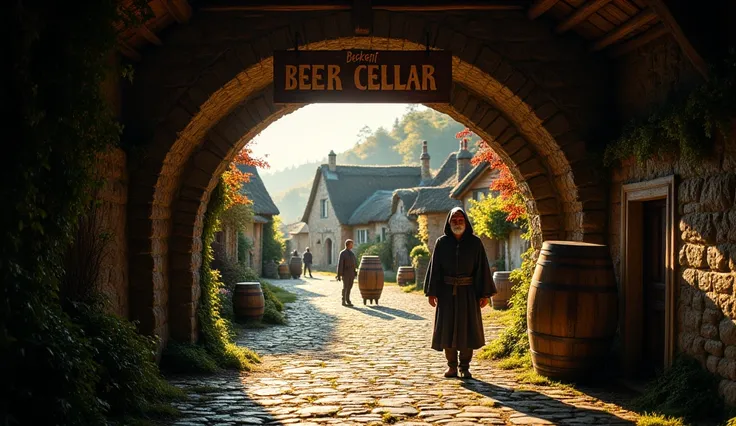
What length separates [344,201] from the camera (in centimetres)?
4531

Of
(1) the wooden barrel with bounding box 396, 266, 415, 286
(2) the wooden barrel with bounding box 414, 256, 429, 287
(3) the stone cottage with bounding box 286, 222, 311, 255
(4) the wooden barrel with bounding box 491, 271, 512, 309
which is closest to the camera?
(4) the wooden barrel with bounding box 491, 271, 512, 309

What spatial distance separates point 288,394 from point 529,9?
15.3 feet

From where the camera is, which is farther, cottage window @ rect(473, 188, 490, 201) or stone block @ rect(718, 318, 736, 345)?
cottage window @ rect(473, 188, 490, 201)

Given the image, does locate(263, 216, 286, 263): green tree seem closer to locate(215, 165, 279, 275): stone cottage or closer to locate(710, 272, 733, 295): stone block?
locate(215, 165, 279, 275): stone cottage

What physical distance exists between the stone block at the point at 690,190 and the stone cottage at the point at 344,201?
113 feet

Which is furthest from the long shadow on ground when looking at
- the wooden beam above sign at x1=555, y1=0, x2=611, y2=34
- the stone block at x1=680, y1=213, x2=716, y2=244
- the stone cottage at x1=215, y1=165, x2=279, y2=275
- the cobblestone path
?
the stone cottage at x1=215, y1=165, x2=279, y2=275

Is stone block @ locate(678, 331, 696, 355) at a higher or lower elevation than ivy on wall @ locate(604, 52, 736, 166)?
lower

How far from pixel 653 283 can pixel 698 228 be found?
1.46 metres

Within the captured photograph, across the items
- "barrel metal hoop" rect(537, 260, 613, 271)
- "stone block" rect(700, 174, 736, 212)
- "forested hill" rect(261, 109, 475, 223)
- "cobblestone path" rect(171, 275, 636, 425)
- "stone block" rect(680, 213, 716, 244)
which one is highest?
"forested hill" rect(261, 109, 475, 223)

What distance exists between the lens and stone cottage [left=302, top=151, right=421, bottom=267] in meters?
43.5

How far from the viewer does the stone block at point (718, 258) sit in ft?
18.9

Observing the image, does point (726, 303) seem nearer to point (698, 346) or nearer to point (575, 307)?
point (698, 346)

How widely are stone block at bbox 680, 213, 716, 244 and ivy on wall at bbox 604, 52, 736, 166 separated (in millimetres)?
489

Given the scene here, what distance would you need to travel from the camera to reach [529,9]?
25.9 feet
